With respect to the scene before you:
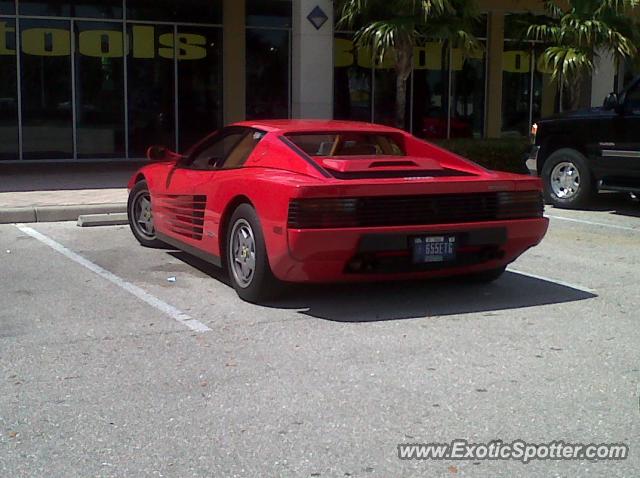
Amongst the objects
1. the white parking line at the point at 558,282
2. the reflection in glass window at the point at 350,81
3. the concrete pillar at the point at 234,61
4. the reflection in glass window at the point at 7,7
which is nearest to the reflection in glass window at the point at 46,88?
the reflection in glass window at the point at 7,7

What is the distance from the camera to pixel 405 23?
14930mm

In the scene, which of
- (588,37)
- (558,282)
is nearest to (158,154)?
(558,282)

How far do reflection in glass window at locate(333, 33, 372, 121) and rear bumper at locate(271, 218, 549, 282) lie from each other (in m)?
13.6

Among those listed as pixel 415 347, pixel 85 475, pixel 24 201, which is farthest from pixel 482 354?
pixel 24 201

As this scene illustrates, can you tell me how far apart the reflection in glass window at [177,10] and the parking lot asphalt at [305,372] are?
1116 cm

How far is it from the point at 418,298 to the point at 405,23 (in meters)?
8.94

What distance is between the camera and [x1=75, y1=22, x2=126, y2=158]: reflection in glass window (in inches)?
704

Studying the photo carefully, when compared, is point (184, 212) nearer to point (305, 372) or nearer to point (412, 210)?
point (412, 210)

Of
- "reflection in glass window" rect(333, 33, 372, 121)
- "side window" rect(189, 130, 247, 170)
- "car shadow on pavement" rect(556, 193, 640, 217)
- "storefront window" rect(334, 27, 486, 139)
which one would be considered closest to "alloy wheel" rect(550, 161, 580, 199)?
"car shadow on pavement" rect(556, 193, 640, 217)

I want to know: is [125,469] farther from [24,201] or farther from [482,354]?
[24,201]

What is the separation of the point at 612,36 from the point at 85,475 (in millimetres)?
14236

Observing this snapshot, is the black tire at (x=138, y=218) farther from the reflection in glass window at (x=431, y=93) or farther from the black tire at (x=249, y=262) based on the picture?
the reflection in glass window at (x=431, y=93)

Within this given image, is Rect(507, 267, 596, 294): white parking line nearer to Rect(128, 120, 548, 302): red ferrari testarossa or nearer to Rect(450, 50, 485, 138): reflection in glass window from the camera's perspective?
Rect(128, 120, 548, 302): red ferrari testarossa

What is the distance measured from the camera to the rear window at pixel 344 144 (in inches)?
296
